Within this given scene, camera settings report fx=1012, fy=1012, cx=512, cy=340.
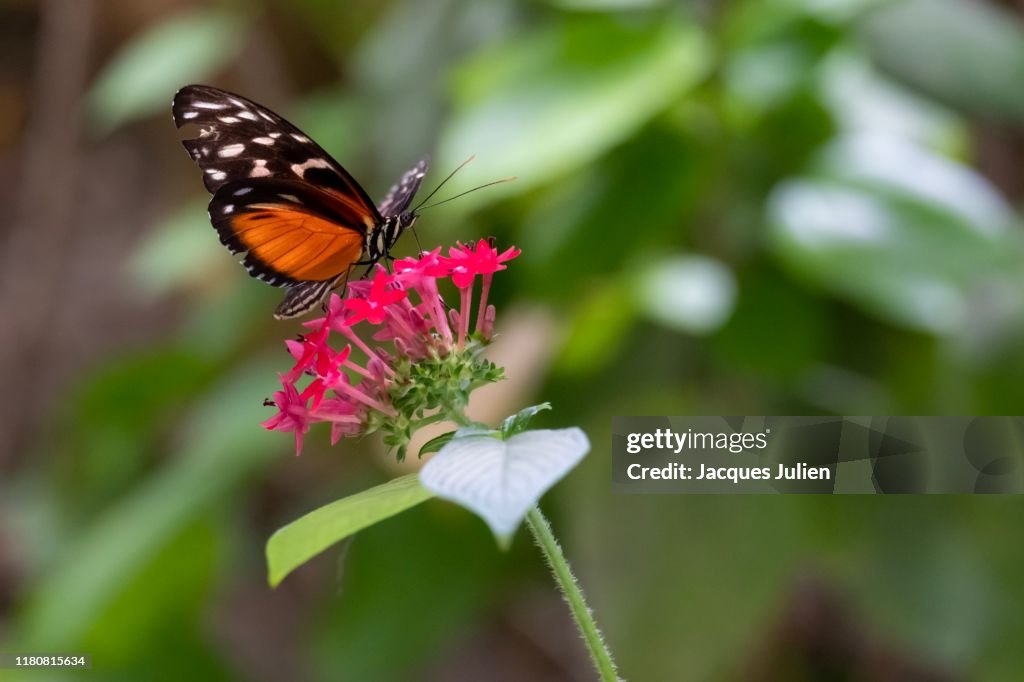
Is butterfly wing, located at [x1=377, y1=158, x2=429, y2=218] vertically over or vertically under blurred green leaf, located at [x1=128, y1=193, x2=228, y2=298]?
under

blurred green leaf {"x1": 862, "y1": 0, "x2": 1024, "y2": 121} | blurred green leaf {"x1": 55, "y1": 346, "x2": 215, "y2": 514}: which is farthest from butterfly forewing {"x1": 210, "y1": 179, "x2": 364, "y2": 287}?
blurred green leaf {"x1": 55, "y1": 346, "x2": 215, "y2": 514}

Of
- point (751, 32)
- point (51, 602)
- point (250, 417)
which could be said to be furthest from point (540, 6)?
point (51, 602)

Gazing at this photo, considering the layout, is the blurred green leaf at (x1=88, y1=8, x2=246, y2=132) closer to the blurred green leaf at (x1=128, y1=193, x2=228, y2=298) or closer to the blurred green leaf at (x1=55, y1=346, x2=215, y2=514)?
the blurred green leaf at (x1=128, y1=193, x2=228, y2=298)

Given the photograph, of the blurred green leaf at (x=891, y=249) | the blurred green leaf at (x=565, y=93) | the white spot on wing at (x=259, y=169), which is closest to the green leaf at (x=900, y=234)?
the blurred green leaf at (x=891, y=249)

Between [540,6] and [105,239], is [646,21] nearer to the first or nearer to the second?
[540,6]

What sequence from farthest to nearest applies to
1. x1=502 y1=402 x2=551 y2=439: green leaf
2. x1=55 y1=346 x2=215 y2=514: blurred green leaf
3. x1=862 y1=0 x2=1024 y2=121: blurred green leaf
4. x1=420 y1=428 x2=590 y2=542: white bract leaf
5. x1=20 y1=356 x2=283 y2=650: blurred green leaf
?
1. x1=55 y1=346 x2=215 y2=514: blurred green leaf
2. x1=20 y1=356 x2=283 y2=650: blurred green leaf
3. x1=862 y1=0 x2=1024 y2=121: blurred green leaf
4. x1=502 y1=402 x2=551 y2=439: green leaf
5. x1=420 y1=428 x2=590 y2=542: white bract leaf

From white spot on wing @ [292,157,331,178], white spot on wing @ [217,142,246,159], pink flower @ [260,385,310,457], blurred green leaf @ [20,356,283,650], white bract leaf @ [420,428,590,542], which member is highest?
white spot on wing @ [217,142,246,159]

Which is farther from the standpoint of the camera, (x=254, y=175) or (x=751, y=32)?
(x=751, y=32)
